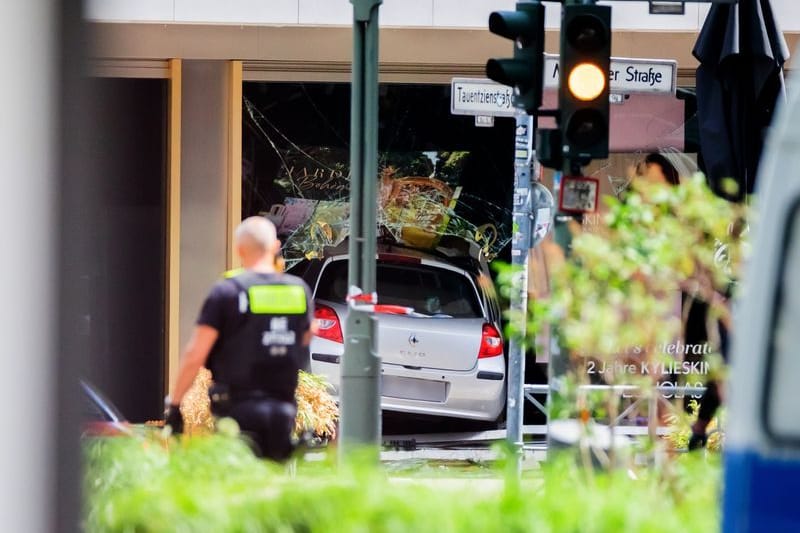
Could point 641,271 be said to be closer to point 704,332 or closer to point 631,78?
point 704,332

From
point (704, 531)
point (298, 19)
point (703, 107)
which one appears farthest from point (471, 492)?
point (298, 19)

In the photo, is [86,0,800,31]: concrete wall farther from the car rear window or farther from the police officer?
the police officer

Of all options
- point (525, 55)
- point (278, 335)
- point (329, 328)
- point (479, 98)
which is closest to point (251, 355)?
point (278, 335)

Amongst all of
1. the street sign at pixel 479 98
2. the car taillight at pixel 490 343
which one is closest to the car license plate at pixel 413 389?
the car taillight at pixel 490 343

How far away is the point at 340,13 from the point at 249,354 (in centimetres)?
542

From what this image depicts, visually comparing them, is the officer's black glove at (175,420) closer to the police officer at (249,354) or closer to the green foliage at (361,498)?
the police officer at (249,354)

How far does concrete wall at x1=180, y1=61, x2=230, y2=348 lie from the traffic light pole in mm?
4351

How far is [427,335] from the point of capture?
11039 millimetres

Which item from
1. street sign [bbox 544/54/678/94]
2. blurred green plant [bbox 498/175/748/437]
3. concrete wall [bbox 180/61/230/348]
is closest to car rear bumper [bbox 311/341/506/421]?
concrete wall [bbox 180/61/230/348]

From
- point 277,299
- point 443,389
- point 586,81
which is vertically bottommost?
point 443,389

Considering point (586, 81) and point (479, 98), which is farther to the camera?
point (479, 98)

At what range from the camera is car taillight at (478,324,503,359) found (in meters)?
11.2

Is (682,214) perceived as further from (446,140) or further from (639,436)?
(446,140)

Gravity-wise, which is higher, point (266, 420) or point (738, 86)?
point (738, 86)
